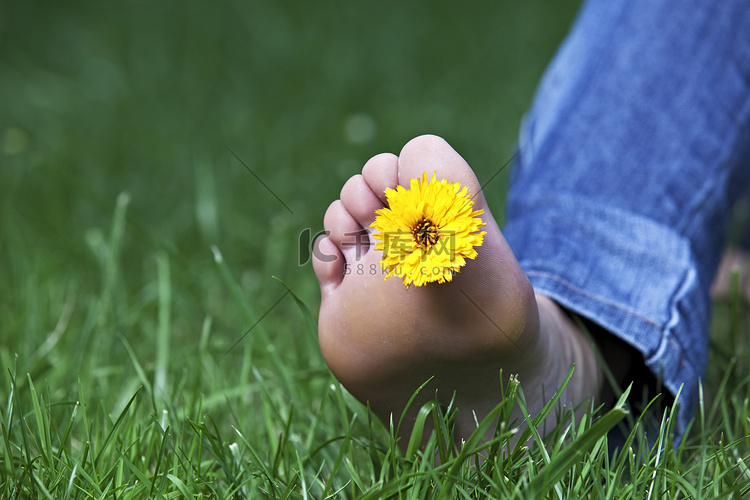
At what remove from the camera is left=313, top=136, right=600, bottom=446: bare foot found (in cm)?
62

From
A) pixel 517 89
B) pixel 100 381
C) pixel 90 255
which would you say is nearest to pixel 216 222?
pixel 90 255

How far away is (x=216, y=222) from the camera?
148 centimetres

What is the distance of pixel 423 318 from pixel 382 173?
13 cm

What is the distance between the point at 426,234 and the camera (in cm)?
55

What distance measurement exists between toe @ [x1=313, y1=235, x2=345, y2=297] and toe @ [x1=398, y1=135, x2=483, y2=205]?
0.10 m

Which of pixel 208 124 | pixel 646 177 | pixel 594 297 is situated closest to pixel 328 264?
pixel 594 297

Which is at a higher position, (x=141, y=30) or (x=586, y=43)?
(x=141, y=30)

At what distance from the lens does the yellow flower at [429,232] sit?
544mm

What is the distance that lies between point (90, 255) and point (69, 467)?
2.42 ft

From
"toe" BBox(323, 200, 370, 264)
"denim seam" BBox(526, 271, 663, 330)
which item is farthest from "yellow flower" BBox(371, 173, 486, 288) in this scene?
"denim seam" BBox(526, 271, 663, 330)

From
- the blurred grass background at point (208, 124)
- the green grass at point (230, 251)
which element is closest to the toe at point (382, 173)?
the green grass at point (230, 251)

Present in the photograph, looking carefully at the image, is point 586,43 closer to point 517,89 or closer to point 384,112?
point 384,112

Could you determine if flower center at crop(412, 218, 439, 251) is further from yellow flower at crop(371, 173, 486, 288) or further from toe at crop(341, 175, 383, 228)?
toe at crop(341, 175, 383, 228)

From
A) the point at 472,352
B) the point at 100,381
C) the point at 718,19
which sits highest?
the point at 718,19
